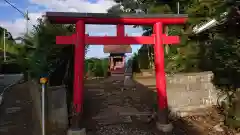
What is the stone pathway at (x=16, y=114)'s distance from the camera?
25.7 feet

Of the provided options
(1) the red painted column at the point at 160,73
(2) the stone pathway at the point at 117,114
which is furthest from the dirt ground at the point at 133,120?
(1) the red painted column at the point at 160,73

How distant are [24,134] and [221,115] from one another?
17.5 ft

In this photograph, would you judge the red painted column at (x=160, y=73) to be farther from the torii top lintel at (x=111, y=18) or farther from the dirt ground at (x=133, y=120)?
the dirt ground at (x=133, y=120)

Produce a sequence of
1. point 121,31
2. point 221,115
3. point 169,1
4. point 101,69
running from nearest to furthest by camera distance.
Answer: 1. point 121,31
2. point 221,115
3. point 169,1
4. point 101,69

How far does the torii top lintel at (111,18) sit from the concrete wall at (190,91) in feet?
5.70

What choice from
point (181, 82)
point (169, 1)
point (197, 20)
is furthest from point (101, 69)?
point (181, 82)

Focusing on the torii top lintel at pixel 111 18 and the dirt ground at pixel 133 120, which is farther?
the dirt ground at pixel 133 120

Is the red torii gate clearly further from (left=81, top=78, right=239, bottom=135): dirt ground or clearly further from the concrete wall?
the concrete wall

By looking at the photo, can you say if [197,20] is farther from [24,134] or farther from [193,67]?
[24,134]

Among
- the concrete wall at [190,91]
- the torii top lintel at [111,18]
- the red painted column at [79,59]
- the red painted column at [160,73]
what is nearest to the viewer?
the torii top lintel at [111,18]

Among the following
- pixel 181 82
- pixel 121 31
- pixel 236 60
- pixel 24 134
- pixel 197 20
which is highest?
pixel 197 20

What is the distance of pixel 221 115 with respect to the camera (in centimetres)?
890

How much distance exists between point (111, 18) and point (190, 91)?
3245 mm

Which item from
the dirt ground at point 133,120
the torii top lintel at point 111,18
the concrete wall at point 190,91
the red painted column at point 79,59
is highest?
the torii top lintel at point 111,18
